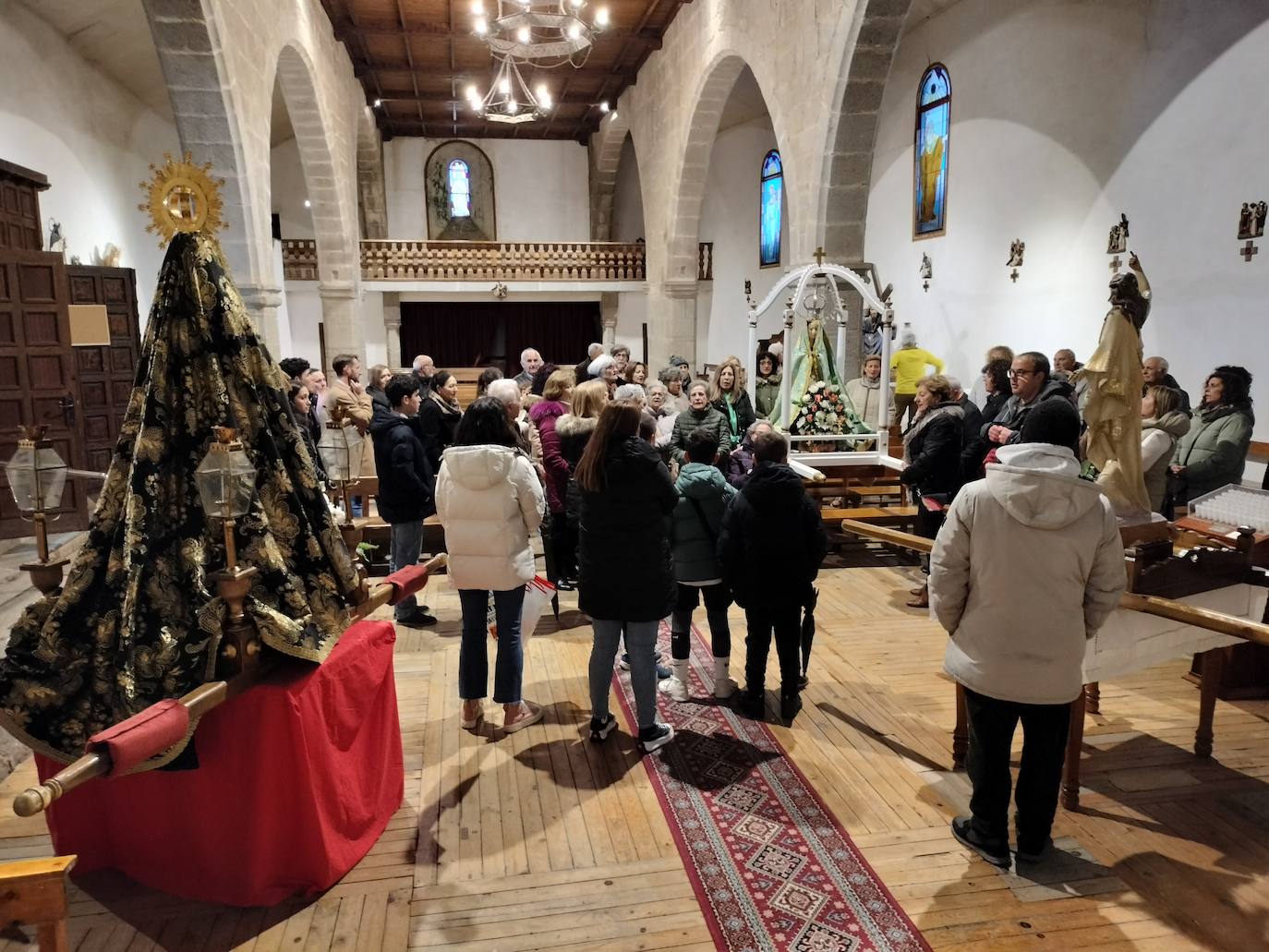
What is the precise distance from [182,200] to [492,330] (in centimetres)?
1838

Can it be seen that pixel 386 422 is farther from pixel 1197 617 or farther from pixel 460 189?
pixel 460 189

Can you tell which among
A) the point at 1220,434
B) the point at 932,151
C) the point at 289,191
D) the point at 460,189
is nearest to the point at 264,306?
the point at 1220,434

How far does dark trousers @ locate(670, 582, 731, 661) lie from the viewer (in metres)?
4.29

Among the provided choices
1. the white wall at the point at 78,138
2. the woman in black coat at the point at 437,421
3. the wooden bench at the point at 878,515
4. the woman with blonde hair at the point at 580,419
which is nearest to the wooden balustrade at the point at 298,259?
the white wall at the point at 78,138

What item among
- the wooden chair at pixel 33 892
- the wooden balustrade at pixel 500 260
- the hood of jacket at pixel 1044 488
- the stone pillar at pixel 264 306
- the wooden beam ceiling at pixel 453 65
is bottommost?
the wooden chair at pixel 33 892

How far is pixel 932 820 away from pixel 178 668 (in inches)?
107

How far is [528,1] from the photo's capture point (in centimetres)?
905

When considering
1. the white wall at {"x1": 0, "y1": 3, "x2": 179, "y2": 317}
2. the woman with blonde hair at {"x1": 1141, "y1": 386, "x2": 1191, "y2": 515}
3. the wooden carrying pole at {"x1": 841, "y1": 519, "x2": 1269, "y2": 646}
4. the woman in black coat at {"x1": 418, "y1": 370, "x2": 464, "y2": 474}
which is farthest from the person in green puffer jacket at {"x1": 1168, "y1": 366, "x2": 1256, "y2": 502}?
the white wall at {"x1": 0, "y1": 3, "x2": 179, "y2": 317}

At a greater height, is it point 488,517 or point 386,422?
point 386,422

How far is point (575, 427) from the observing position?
5.00 metres

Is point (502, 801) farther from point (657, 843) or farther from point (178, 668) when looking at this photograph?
point (178, 668)

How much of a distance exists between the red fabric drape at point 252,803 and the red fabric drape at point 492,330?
708 inches

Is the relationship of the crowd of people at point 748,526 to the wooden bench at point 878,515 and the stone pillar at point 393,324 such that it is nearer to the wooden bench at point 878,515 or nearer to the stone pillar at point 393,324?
the wooden bench at point 878,515

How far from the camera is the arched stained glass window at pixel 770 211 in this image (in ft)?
54.9
